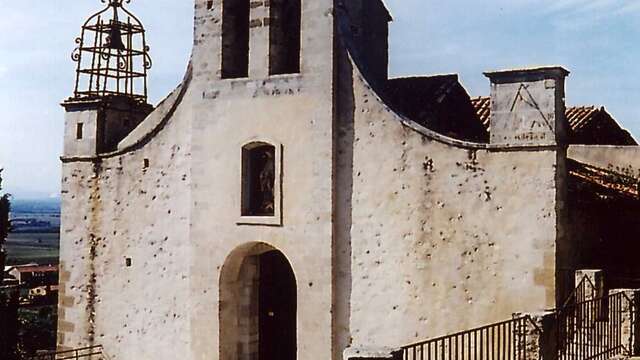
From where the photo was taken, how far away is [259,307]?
57.6ft

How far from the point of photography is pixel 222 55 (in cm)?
1677

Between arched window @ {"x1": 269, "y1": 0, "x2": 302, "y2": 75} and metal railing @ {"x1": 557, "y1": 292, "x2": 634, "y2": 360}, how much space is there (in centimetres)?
734

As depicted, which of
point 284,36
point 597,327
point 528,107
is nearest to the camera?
Result: point 597,327

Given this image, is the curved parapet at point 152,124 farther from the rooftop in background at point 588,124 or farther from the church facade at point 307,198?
the rooftop in background at point 588,124

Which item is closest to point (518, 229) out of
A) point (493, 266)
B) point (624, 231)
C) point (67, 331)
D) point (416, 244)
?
point (493, 266)

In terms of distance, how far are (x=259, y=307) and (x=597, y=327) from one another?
758cm

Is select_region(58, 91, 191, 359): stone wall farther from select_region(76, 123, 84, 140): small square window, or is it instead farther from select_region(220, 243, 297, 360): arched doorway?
select_region(220, 243, 297, 360): arched doorway

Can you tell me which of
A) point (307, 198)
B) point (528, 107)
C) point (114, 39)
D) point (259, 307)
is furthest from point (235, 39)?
point (528, 107)

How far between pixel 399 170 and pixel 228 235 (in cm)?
391

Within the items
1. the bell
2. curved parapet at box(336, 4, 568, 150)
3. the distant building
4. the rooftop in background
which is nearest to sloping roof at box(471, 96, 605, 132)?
the rooftop in background

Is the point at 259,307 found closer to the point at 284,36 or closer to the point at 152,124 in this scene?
the point at 152,124

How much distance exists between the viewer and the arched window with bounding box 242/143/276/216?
53.3 ft

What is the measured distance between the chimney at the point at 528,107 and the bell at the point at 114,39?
9149mm

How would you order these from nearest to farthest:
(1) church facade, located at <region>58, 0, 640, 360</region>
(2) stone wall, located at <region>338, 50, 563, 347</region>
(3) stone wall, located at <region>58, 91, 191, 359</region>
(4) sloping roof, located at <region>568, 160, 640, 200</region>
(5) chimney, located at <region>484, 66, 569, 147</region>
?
(5) chimney, located at <region>484, 66, 569, 147</region>, (2) stone wall, located at <region>338, 50, 563, 347</region>, (1) church facade, located at <region>58, 0, 640, 360</region>, (4) sloping roof, located at <region>568, 160, 640, 200</region>, (3) stone wall, located at <region>58, 91, 191, 359</region>
